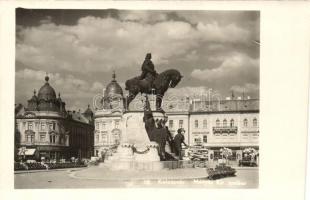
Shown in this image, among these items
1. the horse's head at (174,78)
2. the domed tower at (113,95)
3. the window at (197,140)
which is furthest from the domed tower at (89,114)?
the window at (197,140)

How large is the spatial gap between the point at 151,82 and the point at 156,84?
0.04 m

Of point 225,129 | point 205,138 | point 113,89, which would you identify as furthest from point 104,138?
point 225,129

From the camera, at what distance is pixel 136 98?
7398 mm

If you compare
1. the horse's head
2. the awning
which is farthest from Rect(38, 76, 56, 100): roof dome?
the horse's head

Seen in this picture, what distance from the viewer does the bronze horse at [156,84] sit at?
727cm

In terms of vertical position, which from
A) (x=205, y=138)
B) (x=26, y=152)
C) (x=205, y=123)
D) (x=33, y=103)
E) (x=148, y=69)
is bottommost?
(x=26, y=152)

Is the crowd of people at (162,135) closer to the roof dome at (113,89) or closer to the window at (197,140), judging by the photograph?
the window at (197,140)

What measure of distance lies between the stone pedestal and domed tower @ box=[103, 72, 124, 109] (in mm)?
120

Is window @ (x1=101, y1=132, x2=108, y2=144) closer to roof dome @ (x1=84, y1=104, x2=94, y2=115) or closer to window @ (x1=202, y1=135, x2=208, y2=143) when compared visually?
roof dome @ (x1=84, y1=104, x2=94, y2=115)

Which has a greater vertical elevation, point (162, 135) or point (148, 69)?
point (148, 69)

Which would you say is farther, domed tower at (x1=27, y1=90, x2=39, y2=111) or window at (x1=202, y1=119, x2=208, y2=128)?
window at (x1=202, y1=119, x2=208, y2=128)

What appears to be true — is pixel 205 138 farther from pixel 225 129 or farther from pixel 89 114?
pixel 89 114

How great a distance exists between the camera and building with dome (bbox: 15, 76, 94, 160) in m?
7.27
